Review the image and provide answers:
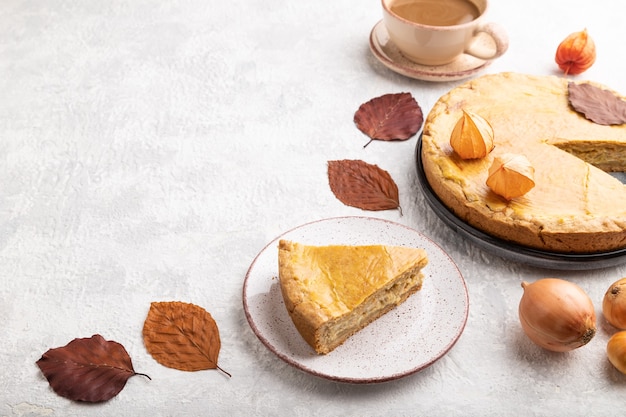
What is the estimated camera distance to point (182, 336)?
1.93m

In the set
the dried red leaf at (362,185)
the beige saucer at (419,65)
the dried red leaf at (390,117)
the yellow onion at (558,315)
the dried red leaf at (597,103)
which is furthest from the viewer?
the beige saucer at (419,65)

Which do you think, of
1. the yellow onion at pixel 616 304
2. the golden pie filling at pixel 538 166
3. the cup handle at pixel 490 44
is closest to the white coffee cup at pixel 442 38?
the cup handle at pixel 490 44

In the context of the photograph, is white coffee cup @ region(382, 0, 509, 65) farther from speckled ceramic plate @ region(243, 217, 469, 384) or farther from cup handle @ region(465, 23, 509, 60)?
speckled ceramic plate @ region(243, 217, 469, 384)

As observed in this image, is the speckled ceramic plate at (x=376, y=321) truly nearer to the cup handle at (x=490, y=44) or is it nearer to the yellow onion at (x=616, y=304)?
the yellow onion at (x=616, y=304)

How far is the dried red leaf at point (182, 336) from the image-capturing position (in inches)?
73.7

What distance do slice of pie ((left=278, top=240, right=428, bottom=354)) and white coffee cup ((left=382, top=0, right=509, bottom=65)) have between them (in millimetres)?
1128

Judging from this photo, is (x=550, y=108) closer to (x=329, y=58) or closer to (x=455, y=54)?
(x=455, y=54)

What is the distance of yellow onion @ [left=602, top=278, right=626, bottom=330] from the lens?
188 centimetres

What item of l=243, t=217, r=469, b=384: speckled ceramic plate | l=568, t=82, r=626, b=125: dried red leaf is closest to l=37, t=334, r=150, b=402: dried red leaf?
l=243, t=217, r=469, b=384: speckled ceramic plate

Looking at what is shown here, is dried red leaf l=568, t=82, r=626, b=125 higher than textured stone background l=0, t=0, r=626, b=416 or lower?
higher

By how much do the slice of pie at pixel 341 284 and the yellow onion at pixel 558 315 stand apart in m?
0.32

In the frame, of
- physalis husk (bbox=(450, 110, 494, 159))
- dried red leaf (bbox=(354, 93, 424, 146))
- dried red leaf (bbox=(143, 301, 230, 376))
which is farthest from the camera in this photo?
dried red leaf (bbox=(354, 93, 424, 146))

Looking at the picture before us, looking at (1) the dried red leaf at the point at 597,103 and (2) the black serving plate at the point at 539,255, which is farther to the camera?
(1) the dried red leaf at the point at 597,103

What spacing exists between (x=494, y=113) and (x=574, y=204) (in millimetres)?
512
